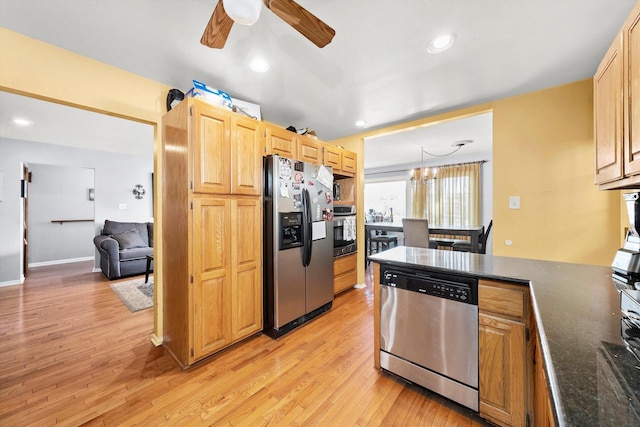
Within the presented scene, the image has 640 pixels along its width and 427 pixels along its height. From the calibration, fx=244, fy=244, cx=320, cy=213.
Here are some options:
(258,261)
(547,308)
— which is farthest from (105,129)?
(547,308)

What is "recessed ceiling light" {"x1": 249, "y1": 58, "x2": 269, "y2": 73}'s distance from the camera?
1.93m

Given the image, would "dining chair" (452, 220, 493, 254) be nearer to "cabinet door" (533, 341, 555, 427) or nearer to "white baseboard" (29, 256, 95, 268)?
"cabinet door" (533, 341, 555, 427)

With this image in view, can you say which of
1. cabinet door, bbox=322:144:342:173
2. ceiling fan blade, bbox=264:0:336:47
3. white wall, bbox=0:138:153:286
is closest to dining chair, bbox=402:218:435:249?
cabinet door, bbox=322:144:342:173

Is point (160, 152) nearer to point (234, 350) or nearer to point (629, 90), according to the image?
point (234, 350)

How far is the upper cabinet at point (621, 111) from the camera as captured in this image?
0.99m

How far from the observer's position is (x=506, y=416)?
134 cm

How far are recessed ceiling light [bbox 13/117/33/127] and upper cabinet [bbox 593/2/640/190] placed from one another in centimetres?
568

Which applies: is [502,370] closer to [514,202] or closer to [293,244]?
[293,244]

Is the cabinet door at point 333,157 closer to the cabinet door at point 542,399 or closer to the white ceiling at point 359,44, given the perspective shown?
the white ceiling at point 359,44

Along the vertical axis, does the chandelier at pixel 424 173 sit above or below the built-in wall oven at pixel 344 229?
above

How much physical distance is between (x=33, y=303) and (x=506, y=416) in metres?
5.26

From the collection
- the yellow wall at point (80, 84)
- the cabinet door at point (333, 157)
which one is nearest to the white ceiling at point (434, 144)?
the cabinet door at point (333, 157)

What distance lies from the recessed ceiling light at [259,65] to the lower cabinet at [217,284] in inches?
43.8

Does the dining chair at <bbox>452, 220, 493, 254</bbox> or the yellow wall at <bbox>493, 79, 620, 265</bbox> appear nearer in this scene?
the yellow wall at <bbox>493, 79, 620, 265</bbox>
